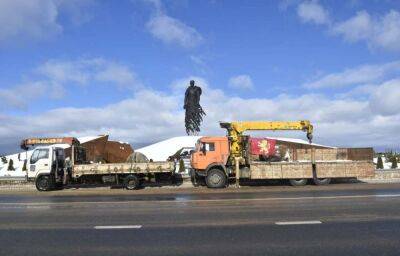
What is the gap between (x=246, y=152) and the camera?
83.5 feet

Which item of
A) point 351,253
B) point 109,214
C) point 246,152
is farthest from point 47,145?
point 351,253

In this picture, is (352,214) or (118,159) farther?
(118,159)

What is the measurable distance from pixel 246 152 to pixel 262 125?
151cm

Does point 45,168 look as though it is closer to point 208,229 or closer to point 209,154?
point 209,154

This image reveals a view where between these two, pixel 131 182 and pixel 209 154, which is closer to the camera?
pixel 131 182

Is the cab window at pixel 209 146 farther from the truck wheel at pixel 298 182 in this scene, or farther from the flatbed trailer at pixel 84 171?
the truck wheel at pixel 298 182

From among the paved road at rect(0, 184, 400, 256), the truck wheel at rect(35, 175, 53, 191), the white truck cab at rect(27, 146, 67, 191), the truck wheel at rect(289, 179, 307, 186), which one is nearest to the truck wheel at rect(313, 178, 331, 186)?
the truck wheel at rect(289, 179, 307, 186)

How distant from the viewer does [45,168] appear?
24.9m

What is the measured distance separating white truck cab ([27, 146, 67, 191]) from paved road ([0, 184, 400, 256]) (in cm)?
1018

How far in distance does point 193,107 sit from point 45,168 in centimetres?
1665

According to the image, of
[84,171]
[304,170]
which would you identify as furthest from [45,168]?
[304,170]

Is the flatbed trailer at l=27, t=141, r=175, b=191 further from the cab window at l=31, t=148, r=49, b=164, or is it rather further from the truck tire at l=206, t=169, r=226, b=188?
the truck tire at l=206, t=169, r=226, b=188

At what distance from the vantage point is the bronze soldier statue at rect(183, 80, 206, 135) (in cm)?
3938

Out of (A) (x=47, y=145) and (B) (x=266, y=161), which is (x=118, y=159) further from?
(B) (x=266, y=161)
